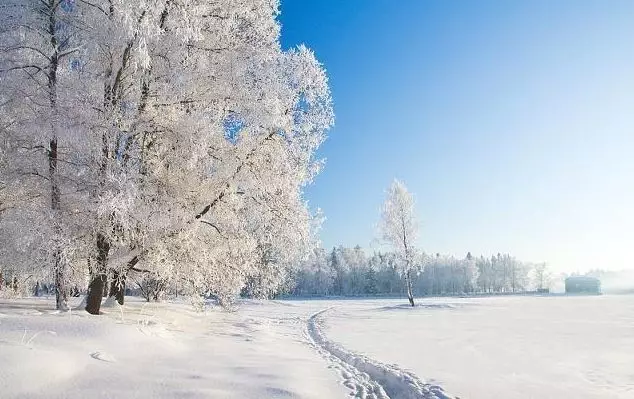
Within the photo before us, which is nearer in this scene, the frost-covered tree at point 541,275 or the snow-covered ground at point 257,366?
the snow-covered ground at point 257,366

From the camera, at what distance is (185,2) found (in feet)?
32.8

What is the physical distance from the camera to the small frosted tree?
4869 centimetres

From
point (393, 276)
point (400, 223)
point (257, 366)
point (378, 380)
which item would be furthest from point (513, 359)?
point (393, 276)

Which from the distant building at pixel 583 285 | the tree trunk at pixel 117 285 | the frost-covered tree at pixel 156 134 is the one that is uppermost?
the frost-covered tree at pixel 156 134

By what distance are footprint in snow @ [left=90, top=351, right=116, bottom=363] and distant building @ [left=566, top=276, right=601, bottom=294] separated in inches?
4850

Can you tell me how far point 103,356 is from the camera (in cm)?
685

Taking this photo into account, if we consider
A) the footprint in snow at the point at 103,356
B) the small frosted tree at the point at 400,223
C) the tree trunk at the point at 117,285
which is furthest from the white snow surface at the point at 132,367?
the small frosted tree at the point at 400,223

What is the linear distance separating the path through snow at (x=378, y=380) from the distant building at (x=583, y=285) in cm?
11733

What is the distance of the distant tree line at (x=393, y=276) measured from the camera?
132000mm

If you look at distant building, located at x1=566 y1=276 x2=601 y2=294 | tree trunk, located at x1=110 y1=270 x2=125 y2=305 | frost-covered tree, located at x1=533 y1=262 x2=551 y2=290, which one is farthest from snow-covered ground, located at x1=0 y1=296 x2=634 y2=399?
frost-covered tree, located at x1=533 y1=262 x2=551 y2=290

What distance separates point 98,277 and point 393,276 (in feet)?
412

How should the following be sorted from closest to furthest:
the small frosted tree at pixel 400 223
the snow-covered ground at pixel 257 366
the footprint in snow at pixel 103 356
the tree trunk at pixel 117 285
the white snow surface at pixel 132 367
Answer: the white snow surface at pixel 132 367 < the snow-covered ground at pixel 257 366 < the footprint in snow at pixel 103 356 < the tree trunk at pixel 117 285 < the small frosted tree at pixel 400 223

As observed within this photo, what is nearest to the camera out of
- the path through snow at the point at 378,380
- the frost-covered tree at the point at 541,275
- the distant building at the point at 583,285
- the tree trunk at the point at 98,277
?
the path through snow at the point at 378,380

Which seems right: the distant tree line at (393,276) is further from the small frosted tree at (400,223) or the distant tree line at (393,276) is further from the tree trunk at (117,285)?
the tree trunk at (117,285)
